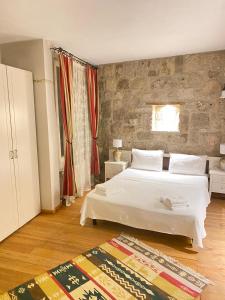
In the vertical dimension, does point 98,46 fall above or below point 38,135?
above

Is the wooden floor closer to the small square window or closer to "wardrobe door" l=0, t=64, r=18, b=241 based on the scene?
"wardrobe door" l=0, t=64, r=18, b=241

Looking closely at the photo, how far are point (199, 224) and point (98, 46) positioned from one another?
285cm

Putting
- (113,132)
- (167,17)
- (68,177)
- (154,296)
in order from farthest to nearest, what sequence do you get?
(113,132) < (68,177) < (167,17) < (154,296)

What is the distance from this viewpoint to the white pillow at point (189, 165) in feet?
13.1

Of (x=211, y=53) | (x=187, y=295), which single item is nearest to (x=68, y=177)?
(x=187, y=295)

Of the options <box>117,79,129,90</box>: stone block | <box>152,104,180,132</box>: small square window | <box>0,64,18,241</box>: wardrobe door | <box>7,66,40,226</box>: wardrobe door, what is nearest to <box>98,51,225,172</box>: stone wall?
<box>117,79,129,90</box>: stone block

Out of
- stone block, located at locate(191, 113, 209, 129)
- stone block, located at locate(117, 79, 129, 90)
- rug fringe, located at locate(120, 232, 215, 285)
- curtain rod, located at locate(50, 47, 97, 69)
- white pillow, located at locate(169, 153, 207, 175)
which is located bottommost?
rug fringe, located at locate(120, 232, 215, 285)

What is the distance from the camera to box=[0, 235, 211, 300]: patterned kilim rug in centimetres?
192

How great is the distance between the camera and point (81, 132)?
4246 mm

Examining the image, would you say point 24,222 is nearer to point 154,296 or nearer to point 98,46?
point 154,296

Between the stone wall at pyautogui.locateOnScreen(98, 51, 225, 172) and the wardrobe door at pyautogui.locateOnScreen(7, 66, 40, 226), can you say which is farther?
the stone wall at pyautogui.locateOnScreen(98, 51, 225, 172)

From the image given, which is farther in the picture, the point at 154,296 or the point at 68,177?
the point at 68,177

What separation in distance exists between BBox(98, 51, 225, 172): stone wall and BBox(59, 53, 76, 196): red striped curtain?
1.26 metres

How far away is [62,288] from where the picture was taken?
1.98 m
